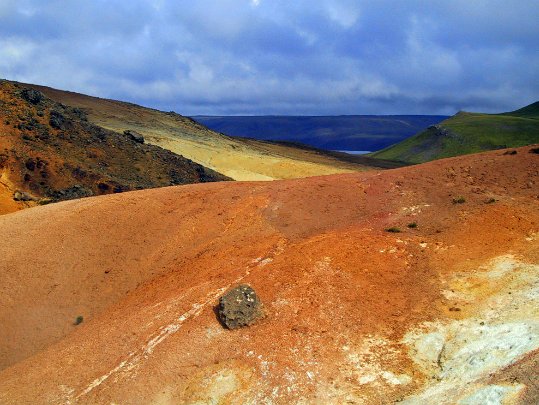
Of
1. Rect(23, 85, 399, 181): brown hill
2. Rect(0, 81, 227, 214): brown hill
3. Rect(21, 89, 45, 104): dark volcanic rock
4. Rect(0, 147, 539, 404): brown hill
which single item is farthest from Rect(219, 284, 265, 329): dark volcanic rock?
Rect(23, 85, 399, 181): brown hill

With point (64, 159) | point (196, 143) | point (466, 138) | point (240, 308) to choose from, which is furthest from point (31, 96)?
point (466, 138)

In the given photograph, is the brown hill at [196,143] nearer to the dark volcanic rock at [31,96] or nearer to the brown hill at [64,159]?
the brown hill at [64,159]

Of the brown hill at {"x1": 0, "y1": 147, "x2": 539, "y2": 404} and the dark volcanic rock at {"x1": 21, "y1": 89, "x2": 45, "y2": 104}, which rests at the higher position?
the dark volcanic rock at {"x1": 21, "y1": 89, "x2": 45, "y2": 104}

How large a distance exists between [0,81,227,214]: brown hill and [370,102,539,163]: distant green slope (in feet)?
234

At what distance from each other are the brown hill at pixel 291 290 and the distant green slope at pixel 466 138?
88471 millimetres

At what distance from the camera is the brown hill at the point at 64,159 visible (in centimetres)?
3372

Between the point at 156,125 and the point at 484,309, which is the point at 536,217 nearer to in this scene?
the point at 484,309

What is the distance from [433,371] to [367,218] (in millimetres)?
6864

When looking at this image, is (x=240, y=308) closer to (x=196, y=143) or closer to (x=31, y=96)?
(x=31, y=96)

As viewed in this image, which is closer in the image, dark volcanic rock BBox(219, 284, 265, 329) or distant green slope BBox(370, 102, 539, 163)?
dark volcanic rock BBox(219, 284, 265, 329)

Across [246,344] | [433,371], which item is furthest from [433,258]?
[246,344]

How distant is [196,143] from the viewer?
2432 inches

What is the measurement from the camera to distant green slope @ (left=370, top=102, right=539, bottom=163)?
10389cm

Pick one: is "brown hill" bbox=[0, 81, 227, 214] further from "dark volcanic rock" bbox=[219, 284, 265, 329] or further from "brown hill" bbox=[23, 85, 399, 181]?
"dark volcanic rock" bbox=[219, 284, 265, 329]
